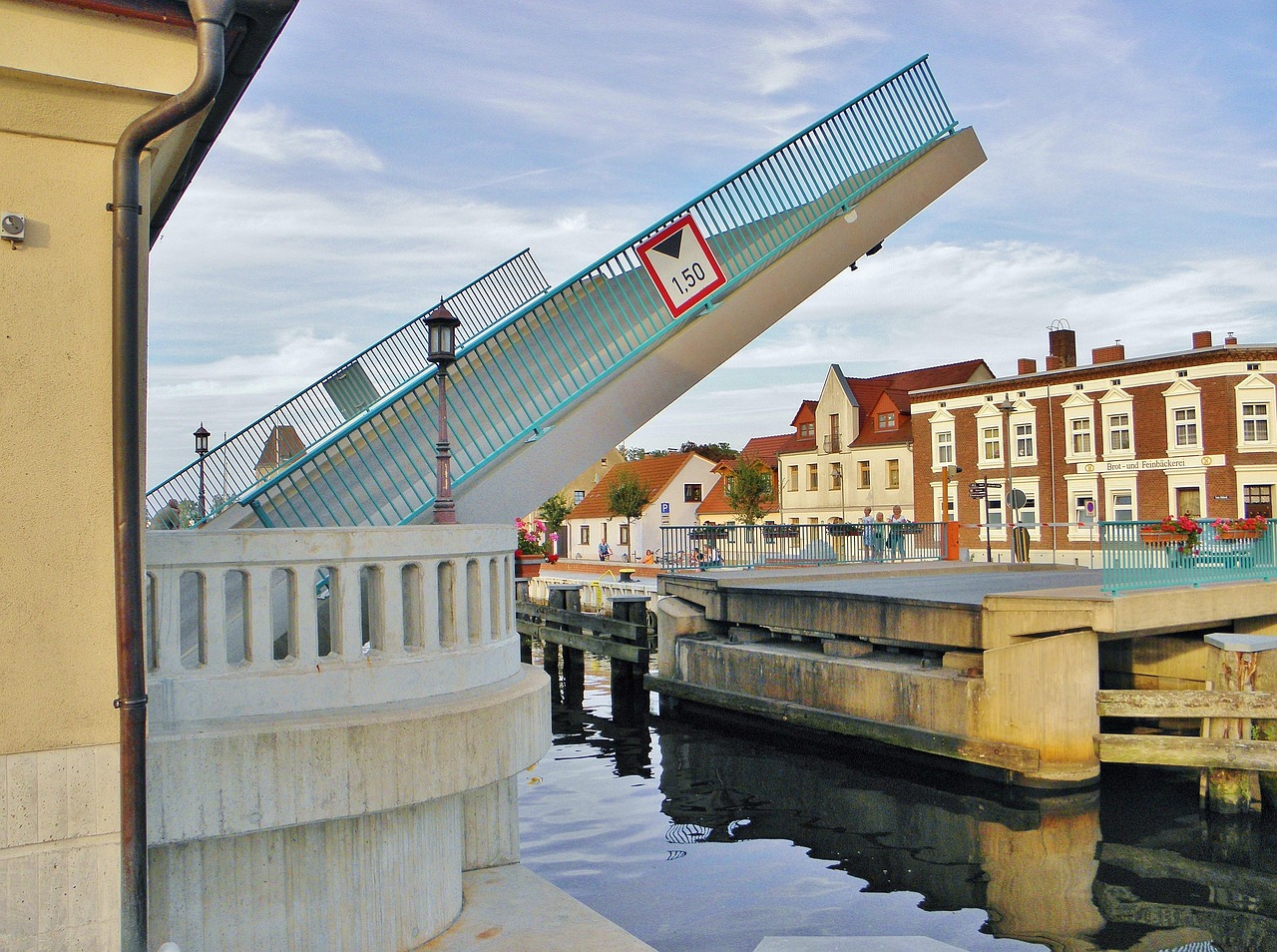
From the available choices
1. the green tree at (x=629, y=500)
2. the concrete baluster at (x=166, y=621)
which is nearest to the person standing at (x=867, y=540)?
the concrete baluster at (x=166, y=621)

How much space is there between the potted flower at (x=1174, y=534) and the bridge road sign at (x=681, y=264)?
6.69 meters

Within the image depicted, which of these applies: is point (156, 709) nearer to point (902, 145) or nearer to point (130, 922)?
point (130, 922)

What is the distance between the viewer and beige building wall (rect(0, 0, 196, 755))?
4418 millimetres

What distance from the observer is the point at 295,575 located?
5289 millimetres

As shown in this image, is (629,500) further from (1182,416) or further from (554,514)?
(1182,416)

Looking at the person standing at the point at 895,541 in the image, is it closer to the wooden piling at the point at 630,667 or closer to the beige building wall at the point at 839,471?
the wooden piling at the point at 630,667

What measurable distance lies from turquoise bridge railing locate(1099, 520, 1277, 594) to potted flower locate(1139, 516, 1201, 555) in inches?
0.5

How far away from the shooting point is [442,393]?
26.5 feet

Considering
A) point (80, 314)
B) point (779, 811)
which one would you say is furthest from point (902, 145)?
point (80, 314)

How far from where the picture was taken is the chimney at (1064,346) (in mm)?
49688

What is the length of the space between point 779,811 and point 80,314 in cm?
1017

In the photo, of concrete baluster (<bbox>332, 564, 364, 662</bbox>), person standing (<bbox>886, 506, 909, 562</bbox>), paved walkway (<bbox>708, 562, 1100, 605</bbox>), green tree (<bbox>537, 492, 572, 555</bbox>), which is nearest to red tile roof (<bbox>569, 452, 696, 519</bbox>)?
green tree (<bbox>537, 492, 572, 555</bbox>)

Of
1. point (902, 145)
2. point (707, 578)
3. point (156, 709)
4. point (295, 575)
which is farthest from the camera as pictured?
point (707, 578)

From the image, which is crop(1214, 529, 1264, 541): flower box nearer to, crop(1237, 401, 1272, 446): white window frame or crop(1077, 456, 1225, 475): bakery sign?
crop(1077, 456, 1225, 475): bakery sign
